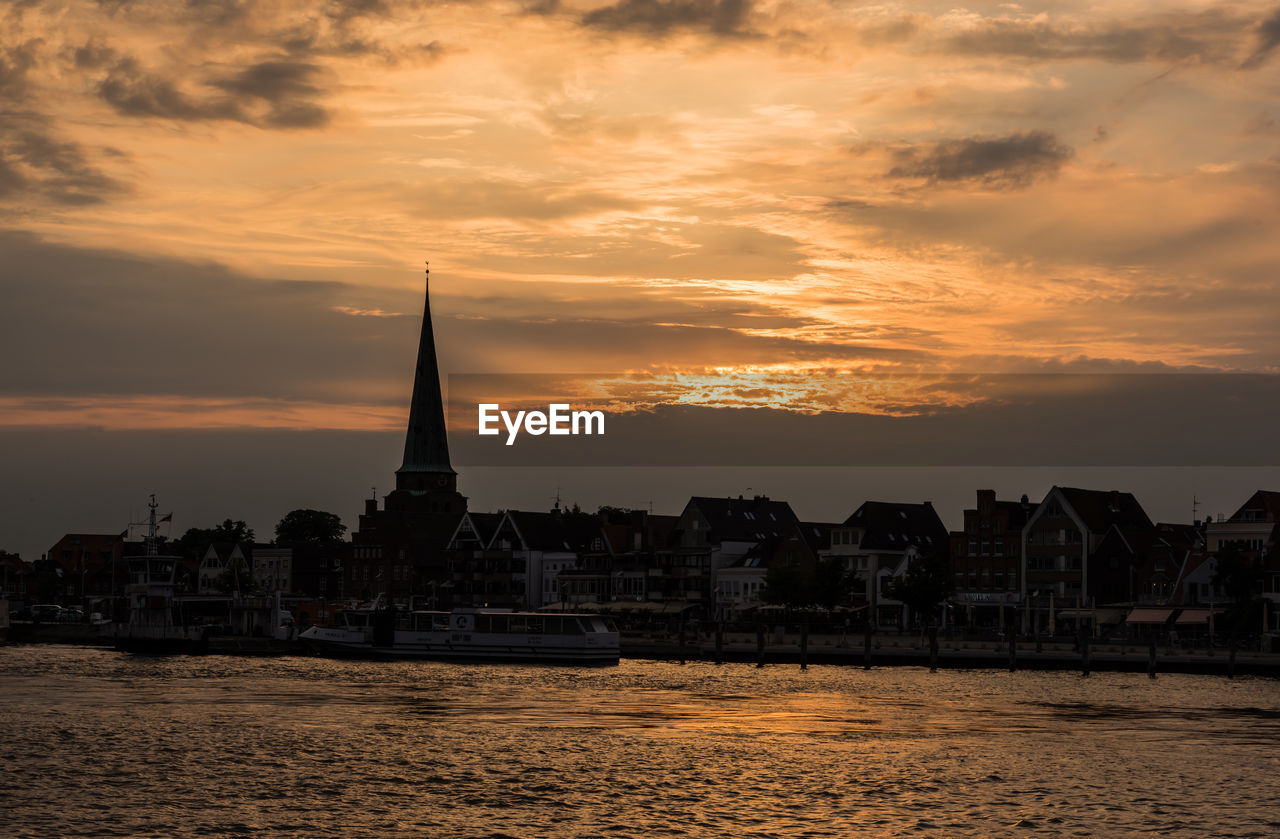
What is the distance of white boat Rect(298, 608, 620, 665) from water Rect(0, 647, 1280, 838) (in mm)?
22875

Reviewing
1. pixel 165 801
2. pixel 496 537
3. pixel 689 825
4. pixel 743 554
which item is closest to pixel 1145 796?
pixel 689 825

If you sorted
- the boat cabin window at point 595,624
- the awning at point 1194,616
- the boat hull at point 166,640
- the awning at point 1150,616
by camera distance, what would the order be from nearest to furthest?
the boat cabin window at point 595,624
the awning at point 1194,616
the awning at point 1150,616
the boat hull at point 166,640

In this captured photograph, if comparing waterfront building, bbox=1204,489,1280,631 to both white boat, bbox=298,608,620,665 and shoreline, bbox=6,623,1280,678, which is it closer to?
shoreline, bbox=6,623,1280,678

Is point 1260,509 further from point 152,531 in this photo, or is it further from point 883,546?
point 152,531

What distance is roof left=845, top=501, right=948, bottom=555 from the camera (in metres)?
161

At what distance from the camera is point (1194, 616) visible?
126m

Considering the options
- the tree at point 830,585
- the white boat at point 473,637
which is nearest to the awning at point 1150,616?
the tree at point 830,585

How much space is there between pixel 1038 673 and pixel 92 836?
7813cm

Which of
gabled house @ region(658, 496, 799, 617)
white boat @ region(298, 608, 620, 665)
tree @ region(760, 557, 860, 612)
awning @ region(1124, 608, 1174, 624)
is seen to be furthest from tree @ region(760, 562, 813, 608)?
awning @ region(1124, 608, 1174, 624)

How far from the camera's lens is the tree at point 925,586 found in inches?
5433

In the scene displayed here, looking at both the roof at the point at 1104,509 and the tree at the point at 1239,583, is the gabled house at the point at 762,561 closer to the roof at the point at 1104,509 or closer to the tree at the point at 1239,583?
the roof at the point at 1104,509

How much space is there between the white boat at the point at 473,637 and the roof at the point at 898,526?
147 feet

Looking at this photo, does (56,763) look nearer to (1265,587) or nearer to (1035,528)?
(1265,587)

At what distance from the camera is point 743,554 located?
555 ft
